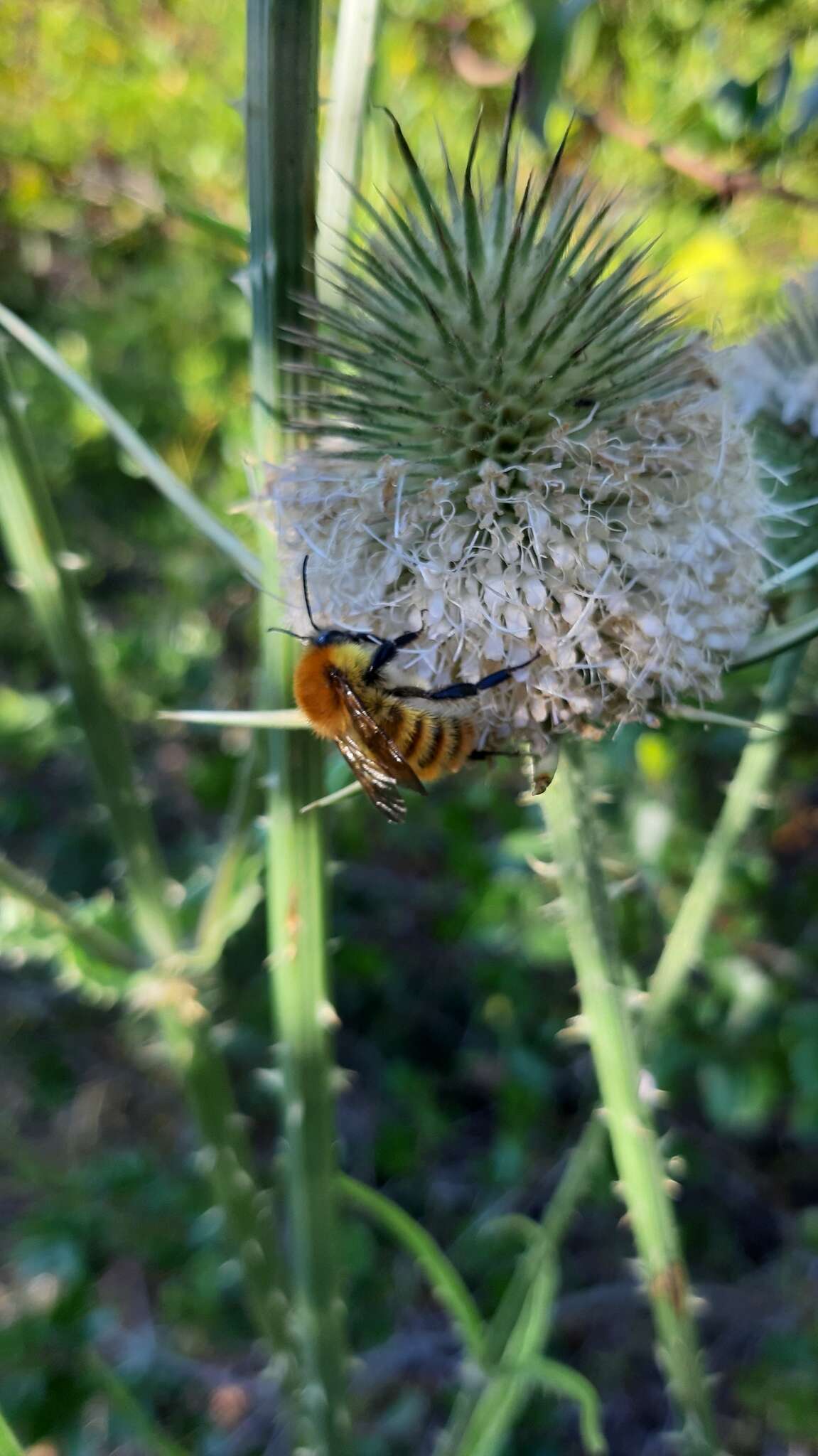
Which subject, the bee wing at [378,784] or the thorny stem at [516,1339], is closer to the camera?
the bee wing at [378,784]

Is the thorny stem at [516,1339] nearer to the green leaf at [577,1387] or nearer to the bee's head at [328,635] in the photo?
the green leaf at [577,1387]

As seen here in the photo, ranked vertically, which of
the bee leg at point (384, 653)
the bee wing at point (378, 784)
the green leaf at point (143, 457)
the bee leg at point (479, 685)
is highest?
the green leaf at point (143, 457)

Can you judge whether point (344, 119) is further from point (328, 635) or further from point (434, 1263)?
point (434, 1263)

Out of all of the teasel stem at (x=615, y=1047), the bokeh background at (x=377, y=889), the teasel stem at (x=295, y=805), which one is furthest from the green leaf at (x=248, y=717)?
the bokeh background at (x=377, y=889)

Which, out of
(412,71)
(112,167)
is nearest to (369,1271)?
(412,71)

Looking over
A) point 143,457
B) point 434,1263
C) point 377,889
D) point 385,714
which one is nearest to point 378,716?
point 385,714

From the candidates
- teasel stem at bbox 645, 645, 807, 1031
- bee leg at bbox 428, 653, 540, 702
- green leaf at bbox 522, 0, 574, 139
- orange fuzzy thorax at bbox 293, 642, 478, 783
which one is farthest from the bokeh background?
green leaf at bbox 522, 0, 574, 139
